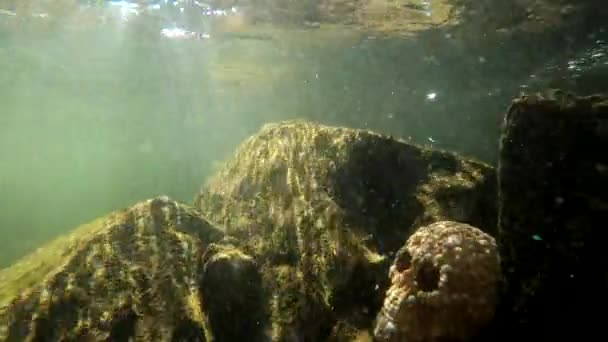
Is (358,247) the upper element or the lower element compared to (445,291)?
lower

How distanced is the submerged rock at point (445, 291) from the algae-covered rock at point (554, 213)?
1.31 feet

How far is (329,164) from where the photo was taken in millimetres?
7676

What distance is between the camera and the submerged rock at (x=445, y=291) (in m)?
4.58

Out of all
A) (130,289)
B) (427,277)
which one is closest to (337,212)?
(427,277)

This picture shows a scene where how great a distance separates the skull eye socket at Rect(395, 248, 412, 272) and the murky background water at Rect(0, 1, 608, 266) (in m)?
15.0

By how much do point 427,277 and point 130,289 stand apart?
A: 3.71 metres

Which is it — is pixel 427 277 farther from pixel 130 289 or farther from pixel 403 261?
pixel 130 289

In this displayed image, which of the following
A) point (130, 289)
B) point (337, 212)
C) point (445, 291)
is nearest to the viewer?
point (445, 291)

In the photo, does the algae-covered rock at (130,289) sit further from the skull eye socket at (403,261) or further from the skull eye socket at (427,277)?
Result: the skull eye socket at (427,277)

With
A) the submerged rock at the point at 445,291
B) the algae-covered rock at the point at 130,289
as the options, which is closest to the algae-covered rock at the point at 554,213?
the submerged rock at the point at 445,291

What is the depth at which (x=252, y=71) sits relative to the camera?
96.7 ft

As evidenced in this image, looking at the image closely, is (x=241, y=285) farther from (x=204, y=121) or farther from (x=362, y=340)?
(x=204, y=121)

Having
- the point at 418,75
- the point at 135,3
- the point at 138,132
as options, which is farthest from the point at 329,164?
the point at 138,132

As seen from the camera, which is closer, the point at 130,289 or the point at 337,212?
the point at 130,289
